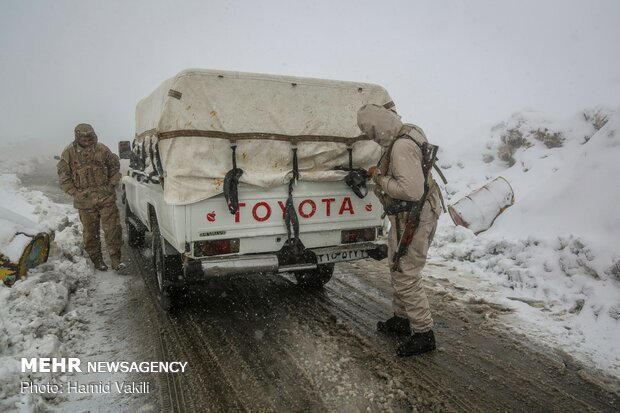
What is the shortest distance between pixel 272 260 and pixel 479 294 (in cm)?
294

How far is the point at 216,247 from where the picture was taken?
13.2 feet

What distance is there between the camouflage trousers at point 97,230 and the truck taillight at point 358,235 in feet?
12.5

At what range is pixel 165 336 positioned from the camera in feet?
13.5

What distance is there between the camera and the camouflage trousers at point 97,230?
6.20 m

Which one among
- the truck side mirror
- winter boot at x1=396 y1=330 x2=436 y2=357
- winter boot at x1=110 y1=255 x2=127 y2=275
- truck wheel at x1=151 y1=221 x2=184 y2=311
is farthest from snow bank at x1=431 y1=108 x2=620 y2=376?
the truck side mirror

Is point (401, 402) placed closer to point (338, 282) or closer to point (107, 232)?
point (338, 282)

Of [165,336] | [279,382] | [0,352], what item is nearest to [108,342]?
[165,336]

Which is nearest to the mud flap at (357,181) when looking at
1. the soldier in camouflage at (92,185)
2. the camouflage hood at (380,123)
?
the camouflage hood at (380,123)

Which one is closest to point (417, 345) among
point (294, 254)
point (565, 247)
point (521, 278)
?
point (294, 254)

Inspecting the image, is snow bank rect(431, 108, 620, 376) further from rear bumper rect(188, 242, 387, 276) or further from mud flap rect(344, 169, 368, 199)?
mud flap rect(344, 169, 368, 199)

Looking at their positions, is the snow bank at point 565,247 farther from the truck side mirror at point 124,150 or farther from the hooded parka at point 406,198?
the truck side mirror at point 124,150

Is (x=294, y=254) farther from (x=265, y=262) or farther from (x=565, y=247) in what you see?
(x=565, y=247)

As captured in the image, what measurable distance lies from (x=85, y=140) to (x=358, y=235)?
4.23 meters

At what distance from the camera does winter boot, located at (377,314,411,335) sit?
13.4 ft
